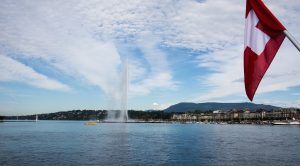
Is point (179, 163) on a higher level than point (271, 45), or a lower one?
lower

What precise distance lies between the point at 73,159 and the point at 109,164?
6.00m

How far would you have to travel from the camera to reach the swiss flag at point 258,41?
961 centimetres

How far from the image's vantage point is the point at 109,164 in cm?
3934

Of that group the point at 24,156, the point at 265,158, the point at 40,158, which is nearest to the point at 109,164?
the point at 40,158

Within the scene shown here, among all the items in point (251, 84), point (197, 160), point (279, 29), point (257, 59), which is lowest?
point (197, 160)

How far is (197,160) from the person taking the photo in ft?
141

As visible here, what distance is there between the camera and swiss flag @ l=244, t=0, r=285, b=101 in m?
9.61

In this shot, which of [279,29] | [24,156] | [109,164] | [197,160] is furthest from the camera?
[24,156]

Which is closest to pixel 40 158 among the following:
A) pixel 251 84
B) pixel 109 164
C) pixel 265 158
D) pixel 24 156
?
pixel 24 156

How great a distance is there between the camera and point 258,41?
32.5 feet

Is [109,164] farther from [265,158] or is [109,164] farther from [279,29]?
[279,29]

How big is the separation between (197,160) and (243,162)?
17.7 feet

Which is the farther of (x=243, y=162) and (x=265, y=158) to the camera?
(x=265, y=158)

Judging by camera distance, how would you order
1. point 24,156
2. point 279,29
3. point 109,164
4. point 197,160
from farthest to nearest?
point 24,156 < point 197,160 < point 109,164 < point 279,29
